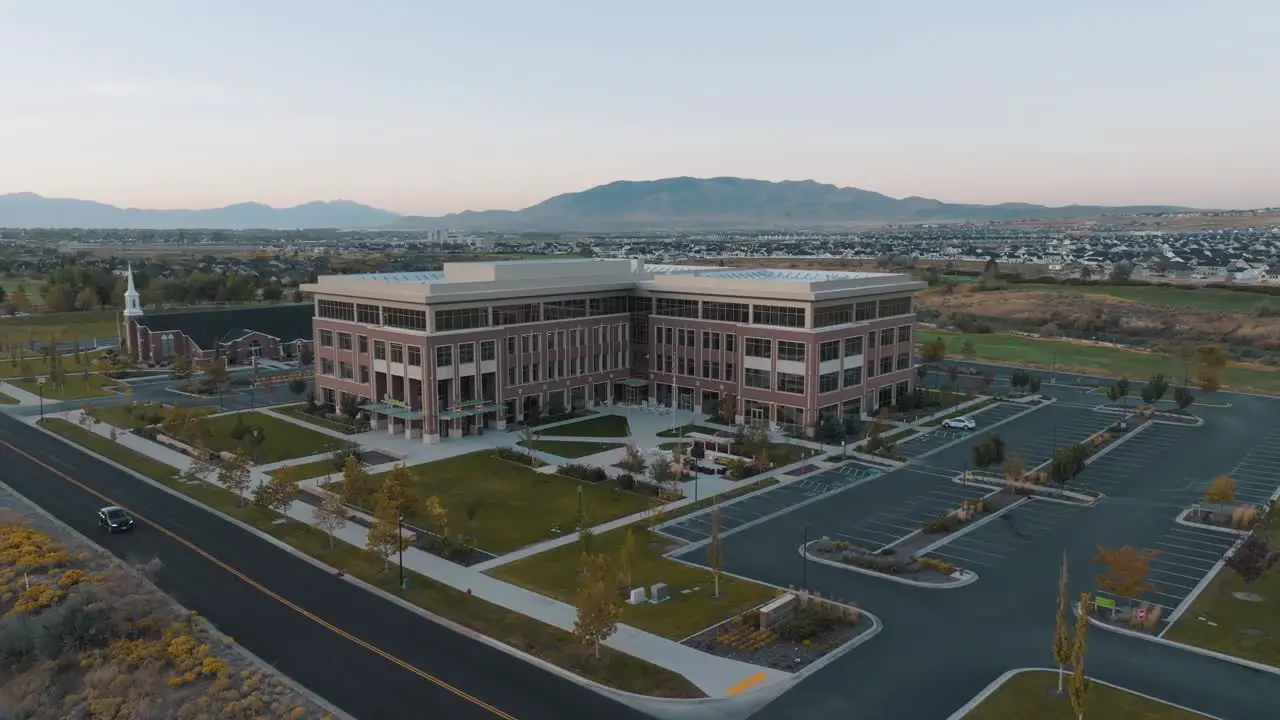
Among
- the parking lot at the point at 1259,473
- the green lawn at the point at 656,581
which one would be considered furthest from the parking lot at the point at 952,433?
the green lawn at the point at 656,581

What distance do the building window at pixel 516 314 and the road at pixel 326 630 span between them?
88.5 feet

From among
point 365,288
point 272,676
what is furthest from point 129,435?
point 272,676

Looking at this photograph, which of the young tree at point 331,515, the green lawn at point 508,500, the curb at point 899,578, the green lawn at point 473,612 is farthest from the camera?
the green lawn at point 508,500

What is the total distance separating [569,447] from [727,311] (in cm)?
1795

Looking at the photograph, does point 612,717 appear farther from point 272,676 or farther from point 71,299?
point 71,299

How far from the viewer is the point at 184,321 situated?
101562 millimetres

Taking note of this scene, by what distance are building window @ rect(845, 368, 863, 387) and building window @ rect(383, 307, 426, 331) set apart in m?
32.3

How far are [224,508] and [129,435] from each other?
23.1 meters

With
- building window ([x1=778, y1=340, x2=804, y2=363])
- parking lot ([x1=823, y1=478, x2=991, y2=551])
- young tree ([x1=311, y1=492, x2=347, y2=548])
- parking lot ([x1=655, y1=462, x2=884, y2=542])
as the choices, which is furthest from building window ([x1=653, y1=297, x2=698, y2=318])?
young tree ([x1=311, y1=492, x2=347, y2=548])

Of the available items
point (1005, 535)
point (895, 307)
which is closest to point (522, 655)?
point (1005, 535)

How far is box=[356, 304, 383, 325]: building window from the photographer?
70.1m

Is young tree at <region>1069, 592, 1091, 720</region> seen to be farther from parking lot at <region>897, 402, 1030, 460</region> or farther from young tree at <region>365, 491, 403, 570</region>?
parking lot at <region>897, 402, 1030, 460</region>

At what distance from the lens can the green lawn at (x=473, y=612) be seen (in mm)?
30594

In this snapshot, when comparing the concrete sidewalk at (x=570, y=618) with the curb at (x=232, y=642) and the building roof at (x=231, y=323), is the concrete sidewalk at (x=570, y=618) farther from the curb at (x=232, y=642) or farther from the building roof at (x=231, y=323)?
the building roof at (x=231, y=323)
